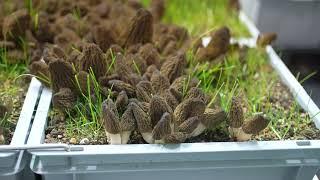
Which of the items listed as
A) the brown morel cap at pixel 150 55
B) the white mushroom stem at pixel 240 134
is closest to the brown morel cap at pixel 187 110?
the white mushroom stem at pixel 240 134

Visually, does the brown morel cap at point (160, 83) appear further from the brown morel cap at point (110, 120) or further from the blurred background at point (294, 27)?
the blurred background at point (294, 27)

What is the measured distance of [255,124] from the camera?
1140 millimetres

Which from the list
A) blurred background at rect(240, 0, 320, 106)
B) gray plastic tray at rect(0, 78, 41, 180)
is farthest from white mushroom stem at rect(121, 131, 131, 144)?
blurred background at rect(240, 0, 320, 106)

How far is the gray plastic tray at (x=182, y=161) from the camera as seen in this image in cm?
105

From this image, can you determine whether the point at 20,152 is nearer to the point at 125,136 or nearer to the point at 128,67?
the point at 125,136

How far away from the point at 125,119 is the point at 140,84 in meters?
0.13

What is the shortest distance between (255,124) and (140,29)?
55 cm

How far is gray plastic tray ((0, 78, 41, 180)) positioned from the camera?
1038mm

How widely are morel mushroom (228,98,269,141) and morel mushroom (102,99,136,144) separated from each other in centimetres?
25

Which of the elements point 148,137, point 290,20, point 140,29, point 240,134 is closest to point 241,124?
point 240,134

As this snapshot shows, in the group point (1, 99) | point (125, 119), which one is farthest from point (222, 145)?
point (1, 99)

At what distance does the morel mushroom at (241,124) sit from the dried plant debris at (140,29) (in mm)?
471

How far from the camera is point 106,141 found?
119 centimetres

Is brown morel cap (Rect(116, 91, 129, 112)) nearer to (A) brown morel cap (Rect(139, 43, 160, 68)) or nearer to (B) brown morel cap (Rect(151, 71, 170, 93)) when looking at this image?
(B) brown morel cap (Rect(151, 71, 170, 93))
